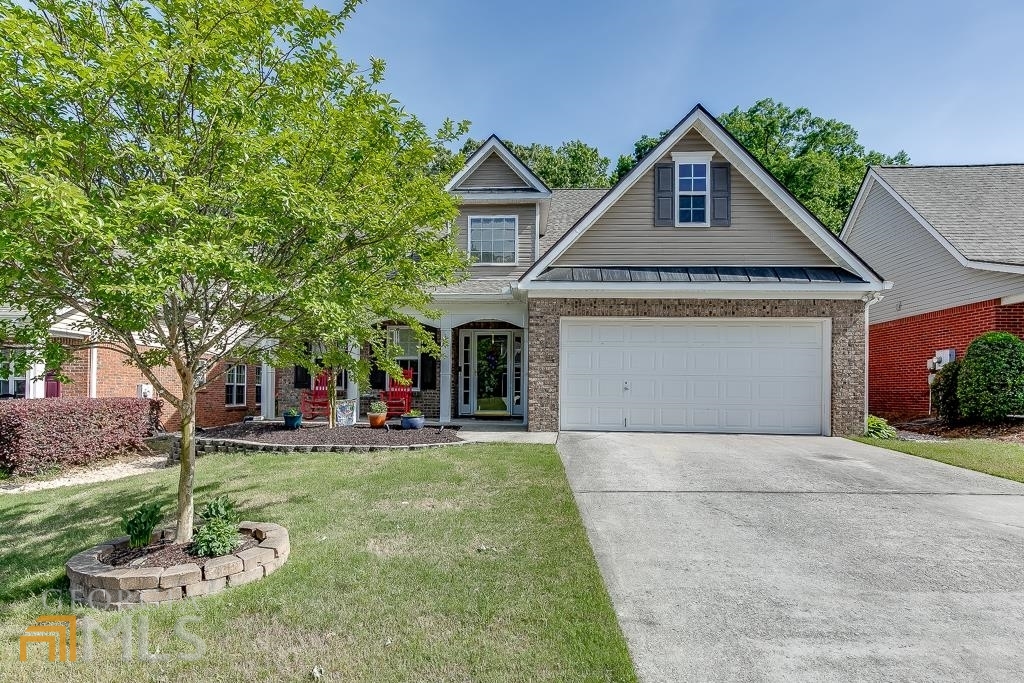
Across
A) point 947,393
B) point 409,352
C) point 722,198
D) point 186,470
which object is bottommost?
point 186,470

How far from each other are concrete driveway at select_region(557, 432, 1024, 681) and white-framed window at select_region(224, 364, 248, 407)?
1032cm

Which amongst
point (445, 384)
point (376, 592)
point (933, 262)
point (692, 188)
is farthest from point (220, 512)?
point (933, 262)

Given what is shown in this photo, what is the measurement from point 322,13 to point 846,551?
6.70 metres

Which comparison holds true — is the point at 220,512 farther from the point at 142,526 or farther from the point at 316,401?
the point at 316,401

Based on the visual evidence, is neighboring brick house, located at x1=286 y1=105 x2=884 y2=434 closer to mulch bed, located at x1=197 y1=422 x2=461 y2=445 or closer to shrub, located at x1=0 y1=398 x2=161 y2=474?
mulch bed, located at x1=197 y1=422 x2=461 y2=445

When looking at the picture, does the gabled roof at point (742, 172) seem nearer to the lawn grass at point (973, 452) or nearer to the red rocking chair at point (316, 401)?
the lawn grass at point (973, 452)

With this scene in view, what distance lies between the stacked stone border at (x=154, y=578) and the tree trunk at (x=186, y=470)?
0.57m

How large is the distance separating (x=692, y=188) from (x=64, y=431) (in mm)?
13151

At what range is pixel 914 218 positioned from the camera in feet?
48.2

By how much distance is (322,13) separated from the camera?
15.0 feet

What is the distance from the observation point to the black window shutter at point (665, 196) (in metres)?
11.8

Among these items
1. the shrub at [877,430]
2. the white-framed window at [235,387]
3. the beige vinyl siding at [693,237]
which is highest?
the beige vinyl siding at [693,237]

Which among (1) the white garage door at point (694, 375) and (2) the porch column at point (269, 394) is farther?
(2) the porch column at point (269, 394)

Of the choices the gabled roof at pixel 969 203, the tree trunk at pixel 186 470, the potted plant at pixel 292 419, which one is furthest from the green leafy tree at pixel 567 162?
the tree trunk at pixel 186 470
